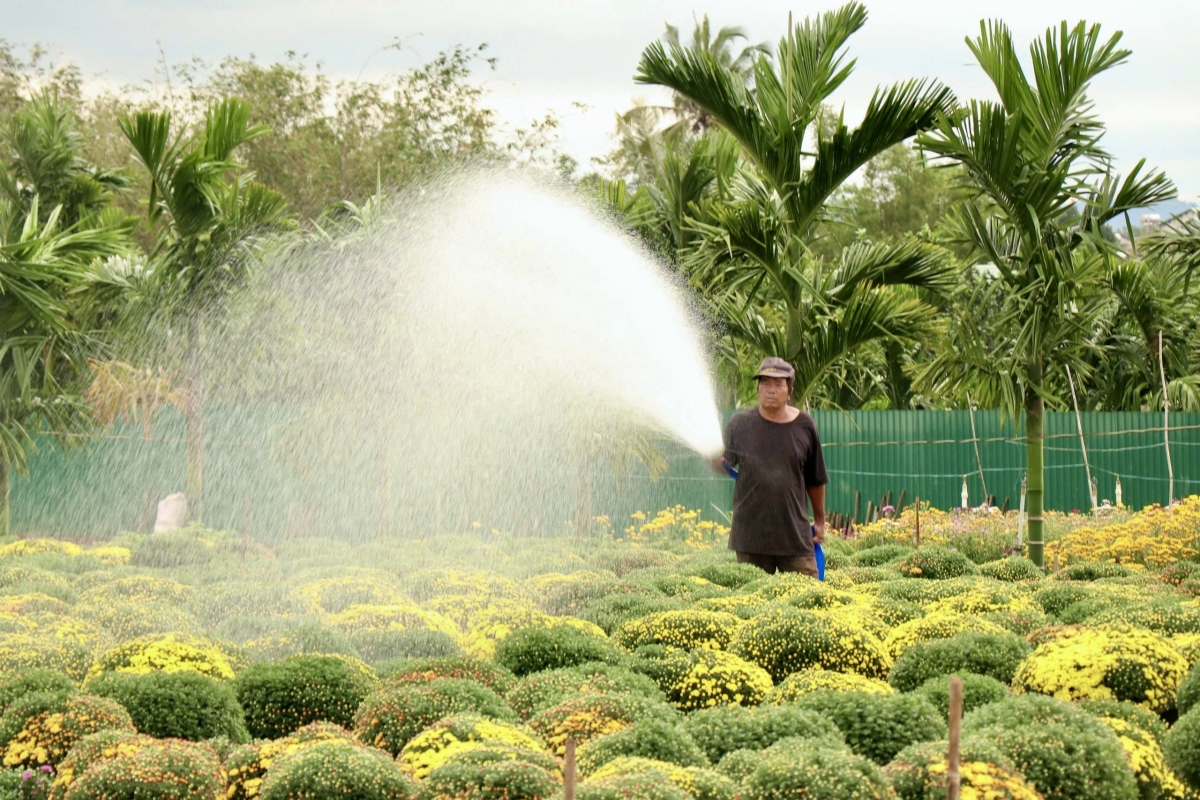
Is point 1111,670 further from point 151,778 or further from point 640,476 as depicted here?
point 640,476

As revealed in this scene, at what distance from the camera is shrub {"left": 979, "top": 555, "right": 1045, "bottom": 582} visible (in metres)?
10.1

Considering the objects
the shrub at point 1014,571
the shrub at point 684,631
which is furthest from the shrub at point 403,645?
the shrub at point 1014,571

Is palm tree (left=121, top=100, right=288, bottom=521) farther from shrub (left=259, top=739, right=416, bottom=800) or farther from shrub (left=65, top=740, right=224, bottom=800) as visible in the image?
shrub (left=259, top=739, right=416, bottom=800)

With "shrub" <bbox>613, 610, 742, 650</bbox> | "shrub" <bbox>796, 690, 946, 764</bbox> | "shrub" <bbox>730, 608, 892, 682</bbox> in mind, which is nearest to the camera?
"shrub" <bbox>796, 690, 946, 764</bbox>

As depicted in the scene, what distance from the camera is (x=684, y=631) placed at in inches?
286

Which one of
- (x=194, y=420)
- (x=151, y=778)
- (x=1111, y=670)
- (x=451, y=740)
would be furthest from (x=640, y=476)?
(x=151, y=778)

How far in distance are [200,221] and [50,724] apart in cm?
961

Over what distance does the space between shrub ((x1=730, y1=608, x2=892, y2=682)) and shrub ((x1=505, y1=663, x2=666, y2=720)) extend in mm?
730

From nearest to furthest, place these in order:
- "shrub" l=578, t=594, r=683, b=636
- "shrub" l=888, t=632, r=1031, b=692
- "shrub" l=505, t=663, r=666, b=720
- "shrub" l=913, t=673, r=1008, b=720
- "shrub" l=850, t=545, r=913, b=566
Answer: "shrub" l=913, t=673, r=1008, b=720
"shrub" l=505, t=663, r=666, b=720
"shrub" l=888, t=632, r=1031, b=692
"shrub" l=578, t=594, r=683, b=636
"shrub" l=850, t=545, r=913, b=566

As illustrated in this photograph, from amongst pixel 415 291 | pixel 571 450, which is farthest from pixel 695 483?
pixel 415 291

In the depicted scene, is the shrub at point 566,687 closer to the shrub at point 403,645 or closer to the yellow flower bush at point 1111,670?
the shrub at point 403,645

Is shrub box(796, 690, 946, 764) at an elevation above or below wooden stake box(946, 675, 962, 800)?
below

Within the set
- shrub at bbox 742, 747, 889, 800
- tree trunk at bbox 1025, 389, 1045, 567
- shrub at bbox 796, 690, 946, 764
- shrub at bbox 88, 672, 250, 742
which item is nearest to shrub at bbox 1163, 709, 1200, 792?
shrub at bbox 796, 690, 946, 764

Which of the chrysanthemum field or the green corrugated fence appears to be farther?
the green corrugated fence
